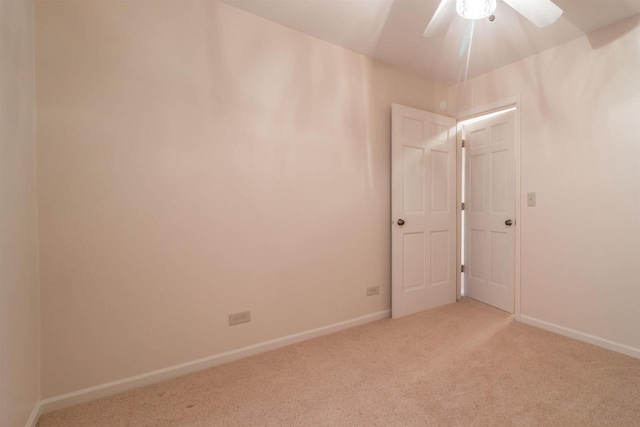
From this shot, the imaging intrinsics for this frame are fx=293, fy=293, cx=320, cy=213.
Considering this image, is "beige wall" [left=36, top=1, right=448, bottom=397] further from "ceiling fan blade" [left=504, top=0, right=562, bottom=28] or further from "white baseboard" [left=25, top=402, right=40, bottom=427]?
"ceiling fan blade" [left=504, top=0, right=562, bottom=28]

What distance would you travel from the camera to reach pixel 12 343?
126 cm

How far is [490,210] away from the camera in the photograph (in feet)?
10.3

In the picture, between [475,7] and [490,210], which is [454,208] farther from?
[475,7]

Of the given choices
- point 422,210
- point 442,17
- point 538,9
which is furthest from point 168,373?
point 538,9

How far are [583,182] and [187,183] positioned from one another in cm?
305

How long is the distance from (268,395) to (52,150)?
6.00ft

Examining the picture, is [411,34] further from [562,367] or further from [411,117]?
[562,367]

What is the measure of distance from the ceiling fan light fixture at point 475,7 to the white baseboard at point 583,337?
253 cm

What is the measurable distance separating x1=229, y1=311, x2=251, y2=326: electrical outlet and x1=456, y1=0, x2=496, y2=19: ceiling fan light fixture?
2305 mm

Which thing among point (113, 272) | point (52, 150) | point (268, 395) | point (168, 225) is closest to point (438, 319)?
point (268, 395)

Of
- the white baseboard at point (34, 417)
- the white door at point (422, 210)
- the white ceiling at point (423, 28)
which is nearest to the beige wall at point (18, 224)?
the white baseboard at point (34, 417)

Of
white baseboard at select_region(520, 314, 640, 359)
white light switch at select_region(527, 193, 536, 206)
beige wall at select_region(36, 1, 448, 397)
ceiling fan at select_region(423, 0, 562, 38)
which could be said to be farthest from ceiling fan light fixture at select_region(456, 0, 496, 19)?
white baseboard at select_region(520, 314, 640, 359)

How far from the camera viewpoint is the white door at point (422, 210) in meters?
2.86

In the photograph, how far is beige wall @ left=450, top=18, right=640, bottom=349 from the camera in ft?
7.06
